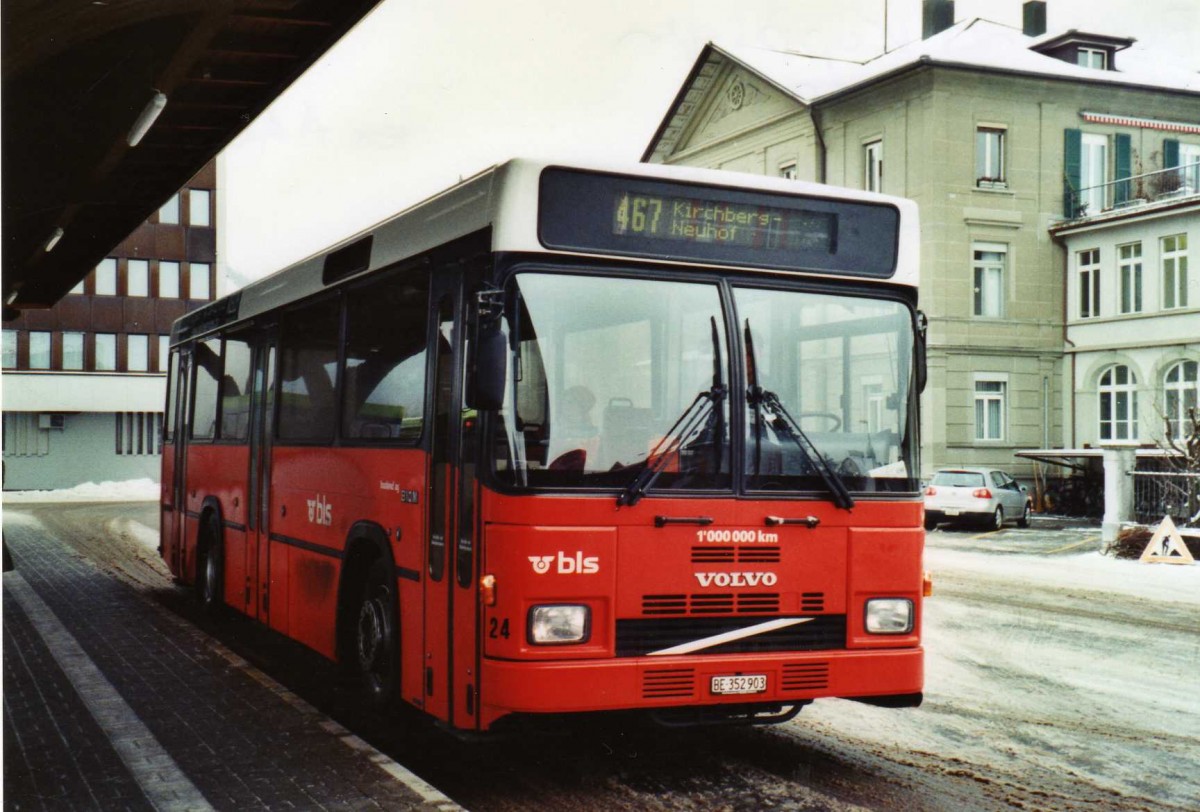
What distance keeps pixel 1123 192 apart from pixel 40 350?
4321 cm

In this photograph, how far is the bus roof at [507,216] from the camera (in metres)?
6.24

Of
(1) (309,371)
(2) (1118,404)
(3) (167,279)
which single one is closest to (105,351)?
(3) (167,279)

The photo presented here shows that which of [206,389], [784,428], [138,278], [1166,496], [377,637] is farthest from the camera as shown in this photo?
[138,278]

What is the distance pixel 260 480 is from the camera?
420 inches

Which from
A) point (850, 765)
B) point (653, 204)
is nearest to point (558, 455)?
point (653, 204)

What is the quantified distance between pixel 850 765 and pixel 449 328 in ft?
9.98

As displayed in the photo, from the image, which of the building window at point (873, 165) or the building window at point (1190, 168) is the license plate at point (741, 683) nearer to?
the building window at point (873, 165)

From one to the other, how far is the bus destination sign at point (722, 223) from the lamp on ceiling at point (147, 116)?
5692 mm

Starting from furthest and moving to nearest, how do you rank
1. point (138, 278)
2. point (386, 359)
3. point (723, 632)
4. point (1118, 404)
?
1. point (138, 278)
2. point (1118, 404)
3. point (386, 359)
4. point (723, 632)

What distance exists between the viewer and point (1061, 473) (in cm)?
3597

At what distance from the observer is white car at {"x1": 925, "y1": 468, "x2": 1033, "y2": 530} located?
29625mm

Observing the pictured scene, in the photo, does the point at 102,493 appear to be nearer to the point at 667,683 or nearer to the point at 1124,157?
the point at 1124,157

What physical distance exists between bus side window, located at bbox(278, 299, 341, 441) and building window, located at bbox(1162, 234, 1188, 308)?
30.0 m

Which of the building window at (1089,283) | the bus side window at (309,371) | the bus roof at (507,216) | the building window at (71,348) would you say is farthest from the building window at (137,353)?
the bus roof at (507,216)
